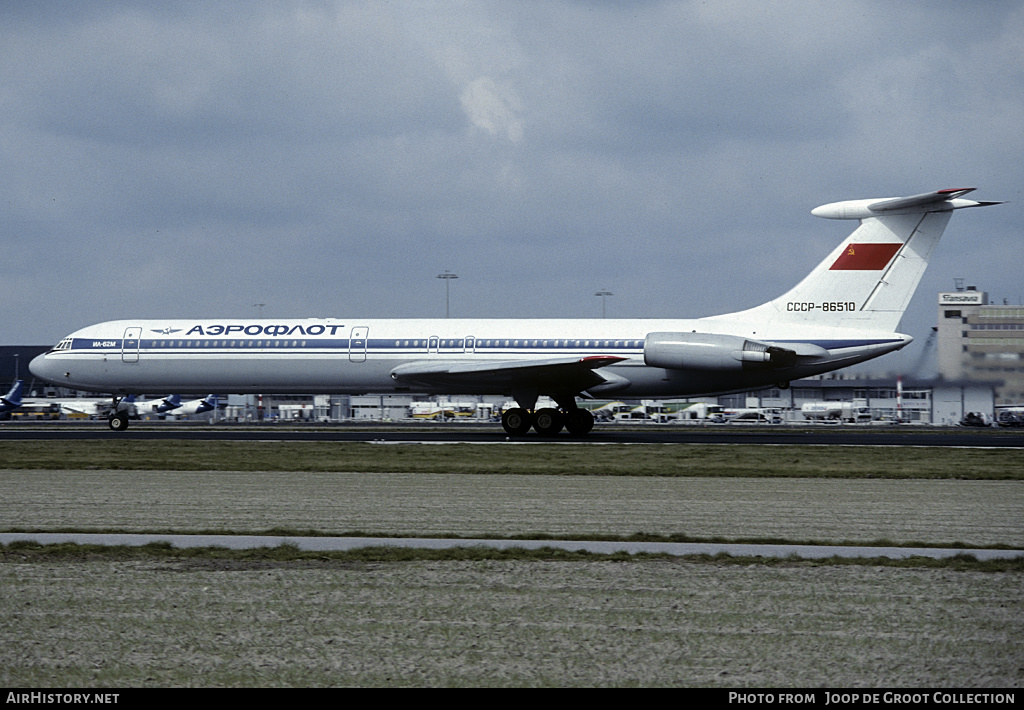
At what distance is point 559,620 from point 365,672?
1958 mm

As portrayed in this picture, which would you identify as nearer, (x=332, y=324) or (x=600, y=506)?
(x=600, y=506)

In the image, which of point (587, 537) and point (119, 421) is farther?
point (119, 421)

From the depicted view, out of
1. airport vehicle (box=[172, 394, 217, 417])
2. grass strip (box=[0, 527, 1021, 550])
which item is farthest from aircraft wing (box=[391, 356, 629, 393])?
airport vehicle (box=[172, 394, 217, 417])

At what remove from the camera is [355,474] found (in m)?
→ 21.8

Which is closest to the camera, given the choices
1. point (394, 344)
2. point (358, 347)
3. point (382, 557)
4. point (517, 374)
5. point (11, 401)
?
point (382, 557)

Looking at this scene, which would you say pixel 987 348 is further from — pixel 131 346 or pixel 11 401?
pixel 11 401

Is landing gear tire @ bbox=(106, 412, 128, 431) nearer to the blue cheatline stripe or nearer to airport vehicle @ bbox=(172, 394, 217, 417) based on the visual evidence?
the blue cheatline stripe

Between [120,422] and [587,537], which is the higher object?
[120,422]

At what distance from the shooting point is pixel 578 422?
35438 mm

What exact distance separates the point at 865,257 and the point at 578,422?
1150cm

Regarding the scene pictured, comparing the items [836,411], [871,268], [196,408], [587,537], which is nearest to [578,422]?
[871,268]

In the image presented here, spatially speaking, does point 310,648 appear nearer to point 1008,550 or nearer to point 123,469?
point 1008,550

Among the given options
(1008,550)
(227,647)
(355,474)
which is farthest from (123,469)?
(1008,550)

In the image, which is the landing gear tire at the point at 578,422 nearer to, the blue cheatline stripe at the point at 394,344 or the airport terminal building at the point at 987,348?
the blue cheatline stripe at the point at 394,344
